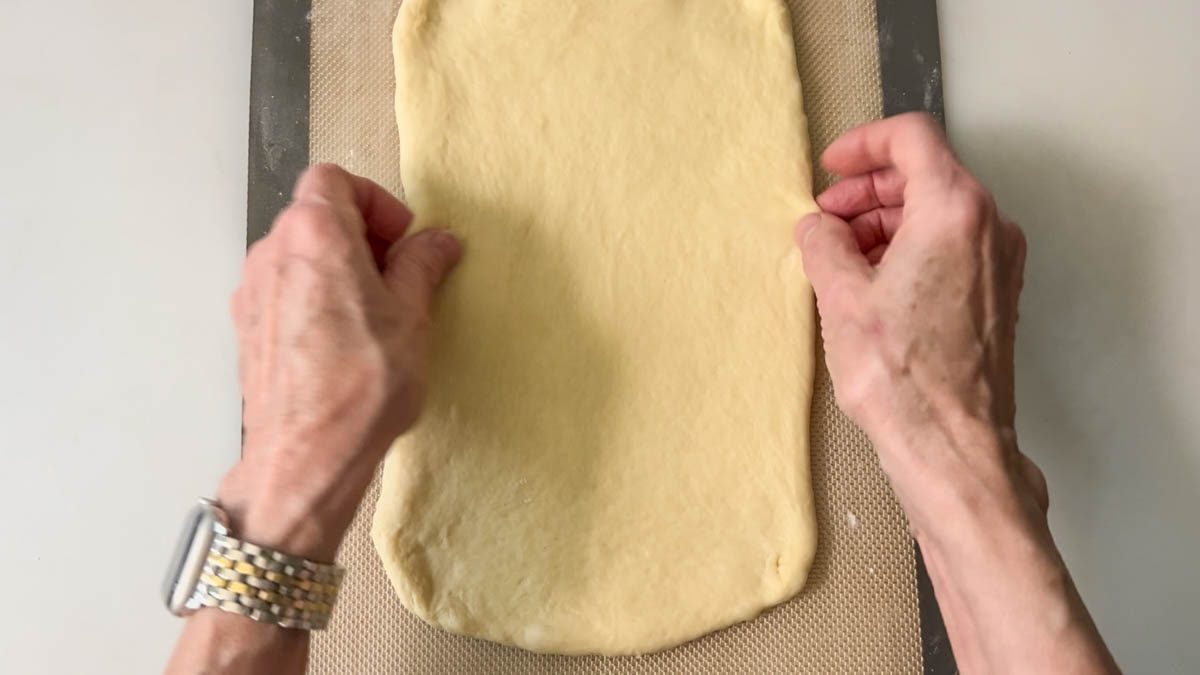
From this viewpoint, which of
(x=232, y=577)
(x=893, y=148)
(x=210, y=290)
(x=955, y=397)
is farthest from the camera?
(x=210, y=290)

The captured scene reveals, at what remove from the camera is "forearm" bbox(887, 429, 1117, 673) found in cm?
71

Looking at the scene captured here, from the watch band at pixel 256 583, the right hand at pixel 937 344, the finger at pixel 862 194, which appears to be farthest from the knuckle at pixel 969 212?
the watch band at pixel 256 583

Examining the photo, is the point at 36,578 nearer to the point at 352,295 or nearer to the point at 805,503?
the point at 352,295

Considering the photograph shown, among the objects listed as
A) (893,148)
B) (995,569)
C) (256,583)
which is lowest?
(995,569)

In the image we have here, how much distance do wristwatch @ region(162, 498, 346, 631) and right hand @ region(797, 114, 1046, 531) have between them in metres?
0.56

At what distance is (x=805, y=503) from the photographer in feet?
3.11

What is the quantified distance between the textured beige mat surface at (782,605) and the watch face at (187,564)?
252mm

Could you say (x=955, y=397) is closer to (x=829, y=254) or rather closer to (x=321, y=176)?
(x=829, y=254)

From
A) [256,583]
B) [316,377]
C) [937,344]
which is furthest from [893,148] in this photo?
[256,583]

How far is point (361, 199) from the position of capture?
0.87 meters

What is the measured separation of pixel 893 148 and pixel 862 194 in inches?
3.4

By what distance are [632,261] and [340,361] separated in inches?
14.5

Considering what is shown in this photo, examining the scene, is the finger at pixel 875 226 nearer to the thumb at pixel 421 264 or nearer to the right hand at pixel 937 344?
the right hand at pixel 937 344

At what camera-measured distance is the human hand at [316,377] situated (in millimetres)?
740
